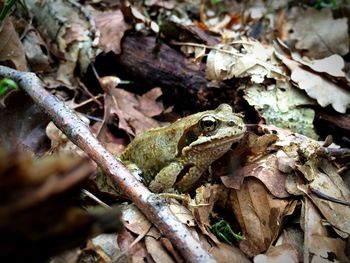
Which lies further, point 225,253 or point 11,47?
point 11,47

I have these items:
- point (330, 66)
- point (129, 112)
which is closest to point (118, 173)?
point (129, 112)

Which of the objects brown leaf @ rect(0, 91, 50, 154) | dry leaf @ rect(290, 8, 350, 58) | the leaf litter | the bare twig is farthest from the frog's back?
dry leaf @ rect(290, 8, 350, 58)

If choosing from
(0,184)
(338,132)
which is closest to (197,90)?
(338,132)

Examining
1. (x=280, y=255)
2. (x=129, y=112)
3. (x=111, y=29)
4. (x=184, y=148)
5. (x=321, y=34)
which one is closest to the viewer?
(x=280, y=255)

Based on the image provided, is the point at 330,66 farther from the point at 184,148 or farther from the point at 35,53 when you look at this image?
the point at 35,53

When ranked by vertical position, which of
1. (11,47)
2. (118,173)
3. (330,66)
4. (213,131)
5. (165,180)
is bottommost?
(165,180)

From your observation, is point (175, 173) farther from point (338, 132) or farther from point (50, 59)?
point (50, 59)
